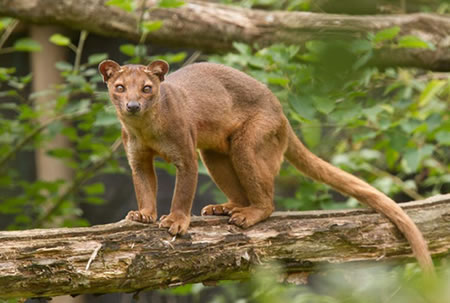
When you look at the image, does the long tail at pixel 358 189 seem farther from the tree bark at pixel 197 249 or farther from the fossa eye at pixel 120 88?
the fossa eye at pixel 120 88

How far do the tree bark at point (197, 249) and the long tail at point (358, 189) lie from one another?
0.08 metres

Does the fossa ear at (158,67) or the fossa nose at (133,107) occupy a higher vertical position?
the fossa ear at (158,67)

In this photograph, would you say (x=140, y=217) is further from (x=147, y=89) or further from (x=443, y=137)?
(x=443, y=137)

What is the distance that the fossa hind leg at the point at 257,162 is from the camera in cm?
409

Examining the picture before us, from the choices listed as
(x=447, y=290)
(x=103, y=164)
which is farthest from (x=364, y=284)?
(x=103, y=164)

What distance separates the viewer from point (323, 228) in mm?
3771

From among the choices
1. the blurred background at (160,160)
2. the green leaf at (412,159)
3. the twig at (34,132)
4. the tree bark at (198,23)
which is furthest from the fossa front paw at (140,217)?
the tree bark at (198,23)

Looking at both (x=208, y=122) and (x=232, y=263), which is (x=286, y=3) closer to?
(x=208, y=122)

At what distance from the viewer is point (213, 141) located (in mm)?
4215

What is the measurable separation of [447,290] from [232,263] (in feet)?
8.98

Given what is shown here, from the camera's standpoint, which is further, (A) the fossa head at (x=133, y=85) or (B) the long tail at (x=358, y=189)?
(B) the long tail at (x=358, y=189)

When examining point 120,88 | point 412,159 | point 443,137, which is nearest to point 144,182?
point 120,88

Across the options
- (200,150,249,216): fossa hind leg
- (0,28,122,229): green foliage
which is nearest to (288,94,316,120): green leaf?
(200,150,249,216): fossa hind leg

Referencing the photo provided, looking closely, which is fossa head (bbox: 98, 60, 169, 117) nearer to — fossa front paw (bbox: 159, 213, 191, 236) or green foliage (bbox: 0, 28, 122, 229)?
fossa front paw (bbox: 159, 213, 191, 236)
